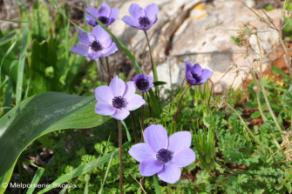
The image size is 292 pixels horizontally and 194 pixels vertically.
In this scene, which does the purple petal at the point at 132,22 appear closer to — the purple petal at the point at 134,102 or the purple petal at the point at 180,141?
the purple petal at the point at 134,102

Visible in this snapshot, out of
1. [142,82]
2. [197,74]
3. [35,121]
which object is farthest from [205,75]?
[35,121]

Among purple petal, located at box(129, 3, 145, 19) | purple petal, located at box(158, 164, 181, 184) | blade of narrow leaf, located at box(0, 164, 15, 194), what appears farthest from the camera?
purple petal, located at box(129, 3, 145, 19)

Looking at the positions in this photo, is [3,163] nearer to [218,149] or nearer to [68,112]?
[68,112]

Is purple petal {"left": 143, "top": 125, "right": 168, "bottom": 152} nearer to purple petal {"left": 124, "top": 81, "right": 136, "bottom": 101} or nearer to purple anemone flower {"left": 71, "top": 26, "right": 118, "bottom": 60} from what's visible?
purple petal {"left": 124, "top": 81, "right": 136, "bottom": 101}

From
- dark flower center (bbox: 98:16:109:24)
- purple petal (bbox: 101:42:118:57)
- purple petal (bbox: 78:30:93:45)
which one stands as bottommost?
purple petal (bbox: 101:42:118:57)

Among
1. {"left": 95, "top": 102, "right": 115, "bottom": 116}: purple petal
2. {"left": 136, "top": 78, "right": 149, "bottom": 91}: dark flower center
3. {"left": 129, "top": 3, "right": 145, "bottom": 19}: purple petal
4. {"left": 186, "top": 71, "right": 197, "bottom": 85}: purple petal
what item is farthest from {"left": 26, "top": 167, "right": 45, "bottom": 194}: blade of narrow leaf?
{"left": 129, "top": 3, "right": 145, "bottom": 19}: purple petal

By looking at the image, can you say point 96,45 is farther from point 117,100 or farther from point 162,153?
point 162,153

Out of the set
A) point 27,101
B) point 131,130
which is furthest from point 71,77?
point 27,101
